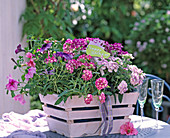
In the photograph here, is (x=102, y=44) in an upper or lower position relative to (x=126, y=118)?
upper

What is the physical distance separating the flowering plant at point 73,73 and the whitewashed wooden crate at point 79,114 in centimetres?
4

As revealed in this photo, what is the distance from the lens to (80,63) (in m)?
1.28

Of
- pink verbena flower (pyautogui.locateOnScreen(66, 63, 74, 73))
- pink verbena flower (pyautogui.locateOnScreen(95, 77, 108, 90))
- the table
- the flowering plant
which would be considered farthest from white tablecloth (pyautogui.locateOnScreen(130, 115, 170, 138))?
pink verbena flower (pyautogui.locateOnScreen(66, 63, 74, 73))

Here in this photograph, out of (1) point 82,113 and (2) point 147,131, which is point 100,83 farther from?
(2) point 147,131

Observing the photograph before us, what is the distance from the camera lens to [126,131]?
1377 mm

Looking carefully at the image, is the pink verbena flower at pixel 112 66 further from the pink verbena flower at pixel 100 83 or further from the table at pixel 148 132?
the table at pixel 148 132

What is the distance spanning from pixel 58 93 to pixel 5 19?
1297 mm

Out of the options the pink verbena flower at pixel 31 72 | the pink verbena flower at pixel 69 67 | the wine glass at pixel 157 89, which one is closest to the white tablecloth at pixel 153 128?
the wine glass at pixel 157 89

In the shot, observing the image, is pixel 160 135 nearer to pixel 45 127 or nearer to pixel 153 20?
pixel 45 127

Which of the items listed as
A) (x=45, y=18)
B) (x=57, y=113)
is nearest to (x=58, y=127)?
(x=57, y=113)

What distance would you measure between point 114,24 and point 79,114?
10.2 feet

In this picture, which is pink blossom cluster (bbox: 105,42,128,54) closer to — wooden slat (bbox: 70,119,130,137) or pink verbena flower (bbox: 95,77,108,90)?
pink verbena flower (bbox: 95,77,108,90)

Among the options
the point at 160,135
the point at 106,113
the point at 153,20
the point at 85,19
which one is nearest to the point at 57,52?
the point at 106,113

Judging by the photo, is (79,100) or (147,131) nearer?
(79,100)
